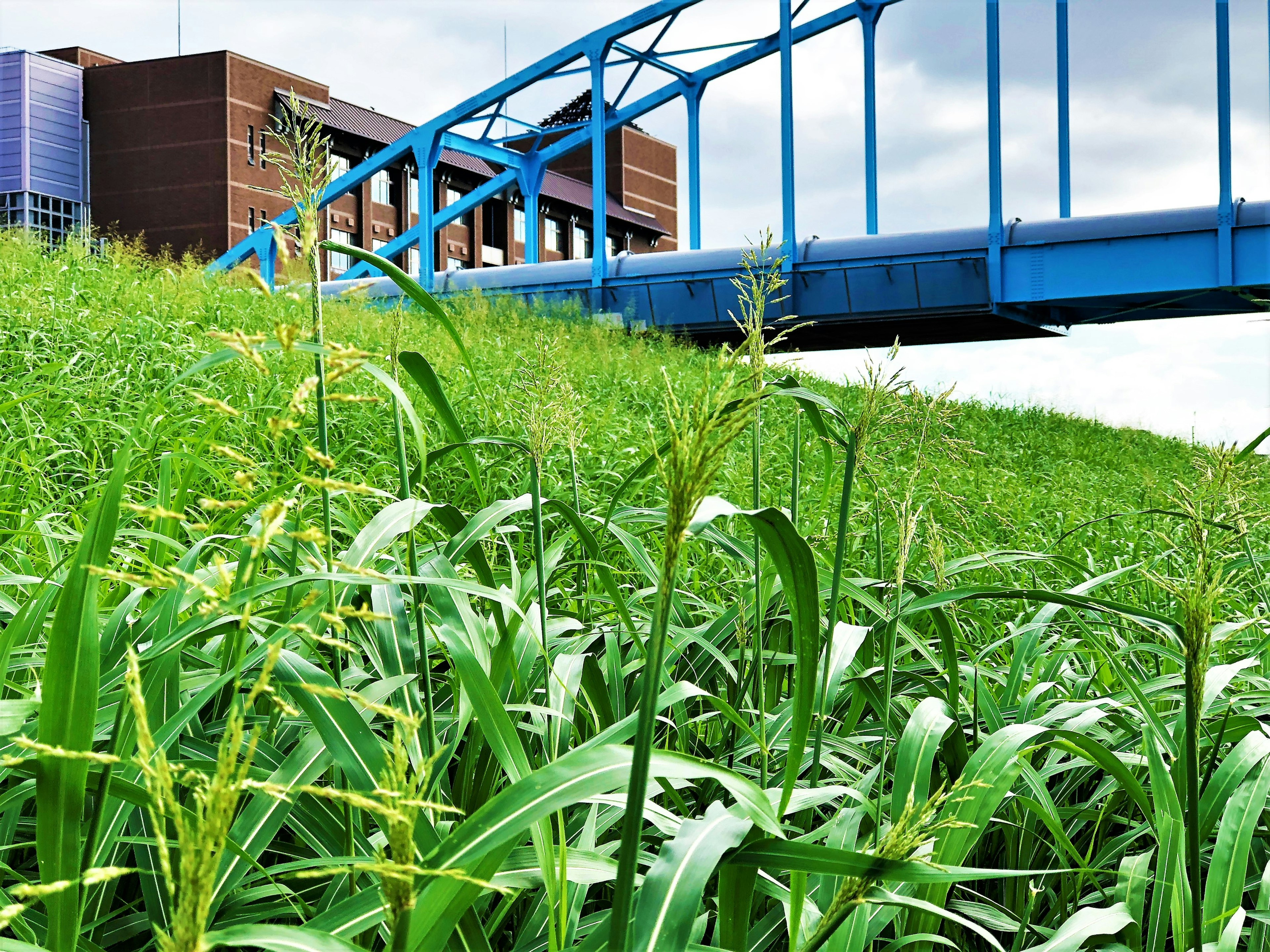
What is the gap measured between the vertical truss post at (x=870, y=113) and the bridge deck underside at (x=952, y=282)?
99cm

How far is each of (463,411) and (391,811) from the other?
Answer: 17.0 ft

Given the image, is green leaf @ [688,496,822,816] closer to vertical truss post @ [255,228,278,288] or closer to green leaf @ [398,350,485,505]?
green leaf @ [398,350,485,505]

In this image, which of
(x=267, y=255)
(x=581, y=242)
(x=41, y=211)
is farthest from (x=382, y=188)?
(x=267, y=255)

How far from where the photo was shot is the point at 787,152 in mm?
17734

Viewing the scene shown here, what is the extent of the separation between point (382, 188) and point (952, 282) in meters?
32.5

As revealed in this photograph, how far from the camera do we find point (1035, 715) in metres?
1.88

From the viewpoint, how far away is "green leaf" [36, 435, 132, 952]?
909 mm

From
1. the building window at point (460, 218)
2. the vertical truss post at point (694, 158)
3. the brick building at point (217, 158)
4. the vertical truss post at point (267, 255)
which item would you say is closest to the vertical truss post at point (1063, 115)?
the vertical truss post at point (694, 158)

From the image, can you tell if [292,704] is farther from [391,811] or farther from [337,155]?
[337,155]

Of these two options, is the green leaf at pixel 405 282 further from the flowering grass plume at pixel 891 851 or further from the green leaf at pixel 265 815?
the flowering grass plume at pixel 891 851

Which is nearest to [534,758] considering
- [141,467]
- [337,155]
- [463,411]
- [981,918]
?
[981,918]

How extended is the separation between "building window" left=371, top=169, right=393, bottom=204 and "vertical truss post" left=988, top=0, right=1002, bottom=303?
3086 cm

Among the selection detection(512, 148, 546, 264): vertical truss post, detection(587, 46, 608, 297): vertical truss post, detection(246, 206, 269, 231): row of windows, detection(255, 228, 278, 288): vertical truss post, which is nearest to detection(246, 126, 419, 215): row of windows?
detection(246, 206, 269, 231): row of windows

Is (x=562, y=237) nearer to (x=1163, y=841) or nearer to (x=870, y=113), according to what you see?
(x=870, y=113)
